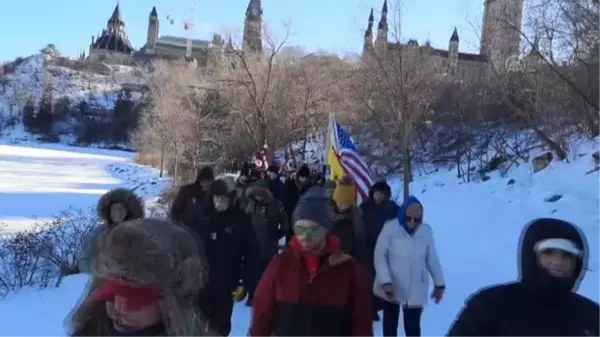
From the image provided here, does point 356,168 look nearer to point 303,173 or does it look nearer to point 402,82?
point 303,173

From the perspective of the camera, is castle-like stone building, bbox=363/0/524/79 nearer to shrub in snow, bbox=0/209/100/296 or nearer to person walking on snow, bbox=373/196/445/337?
shrub in snow, bbox=0/209/100/296

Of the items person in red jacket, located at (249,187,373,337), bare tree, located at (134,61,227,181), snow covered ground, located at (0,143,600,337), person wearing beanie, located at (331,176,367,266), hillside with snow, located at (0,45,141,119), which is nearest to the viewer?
person in red jacket, located at (249,187,373,337)

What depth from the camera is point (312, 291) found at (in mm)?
3615

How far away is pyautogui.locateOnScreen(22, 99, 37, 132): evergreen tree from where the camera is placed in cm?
11325

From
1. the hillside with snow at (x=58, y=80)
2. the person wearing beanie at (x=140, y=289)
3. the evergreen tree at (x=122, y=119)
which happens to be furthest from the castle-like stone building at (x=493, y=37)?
the hillside with snow at (x=58, y=80)

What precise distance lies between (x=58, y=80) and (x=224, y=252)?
132 m

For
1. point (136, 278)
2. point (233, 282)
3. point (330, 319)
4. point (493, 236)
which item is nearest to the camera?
point (136, 278)

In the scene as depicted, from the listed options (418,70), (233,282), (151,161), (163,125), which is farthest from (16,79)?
(233,282)

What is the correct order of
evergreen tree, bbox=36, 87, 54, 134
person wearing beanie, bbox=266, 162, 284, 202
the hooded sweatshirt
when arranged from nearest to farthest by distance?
the hooded sweatshirt, person wearing beanie, bbox=266, 162, 284, 202, evergreen tree, bbox=36, 87, 54, 134

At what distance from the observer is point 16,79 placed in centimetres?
13162

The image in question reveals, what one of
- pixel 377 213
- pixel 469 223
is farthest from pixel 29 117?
pixel 377 213

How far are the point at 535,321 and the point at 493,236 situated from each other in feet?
40.6

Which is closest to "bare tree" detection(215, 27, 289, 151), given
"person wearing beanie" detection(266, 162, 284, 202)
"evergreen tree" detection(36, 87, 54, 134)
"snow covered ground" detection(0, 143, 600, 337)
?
"snow covered ground" detection(0, 143, 600, 337)

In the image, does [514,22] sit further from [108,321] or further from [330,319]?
[108,321]
